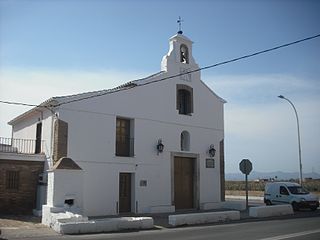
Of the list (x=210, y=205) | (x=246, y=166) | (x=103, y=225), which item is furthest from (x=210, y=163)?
(x=103, y=225)

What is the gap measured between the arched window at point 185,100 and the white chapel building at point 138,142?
0.06 metres

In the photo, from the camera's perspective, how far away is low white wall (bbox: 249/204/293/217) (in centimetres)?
2008

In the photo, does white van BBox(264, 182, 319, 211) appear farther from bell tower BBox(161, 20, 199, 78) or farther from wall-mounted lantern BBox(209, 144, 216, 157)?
bell tower BBox(161, 20, 199, 78)

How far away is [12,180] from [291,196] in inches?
633

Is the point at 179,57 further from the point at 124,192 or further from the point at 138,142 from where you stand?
the point at 124,192

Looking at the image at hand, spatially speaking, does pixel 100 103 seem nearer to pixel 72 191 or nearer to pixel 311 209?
pixel 72 191

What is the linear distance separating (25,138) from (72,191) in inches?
342

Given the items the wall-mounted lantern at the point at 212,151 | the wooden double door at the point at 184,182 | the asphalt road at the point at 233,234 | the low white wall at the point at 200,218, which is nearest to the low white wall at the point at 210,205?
the wooden double door at the point at 184,182

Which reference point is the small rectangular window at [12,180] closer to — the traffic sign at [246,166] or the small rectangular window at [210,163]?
the small rectangular window at [210,163]

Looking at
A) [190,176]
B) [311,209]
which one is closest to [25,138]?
[190,176]

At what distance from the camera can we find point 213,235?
43.5 feet

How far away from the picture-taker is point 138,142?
2180cm

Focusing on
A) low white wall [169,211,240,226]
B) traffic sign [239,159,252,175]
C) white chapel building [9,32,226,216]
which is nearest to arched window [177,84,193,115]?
white chapel building [9,32,226,216]

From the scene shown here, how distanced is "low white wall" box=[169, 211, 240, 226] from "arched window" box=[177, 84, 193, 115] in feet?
26.0
